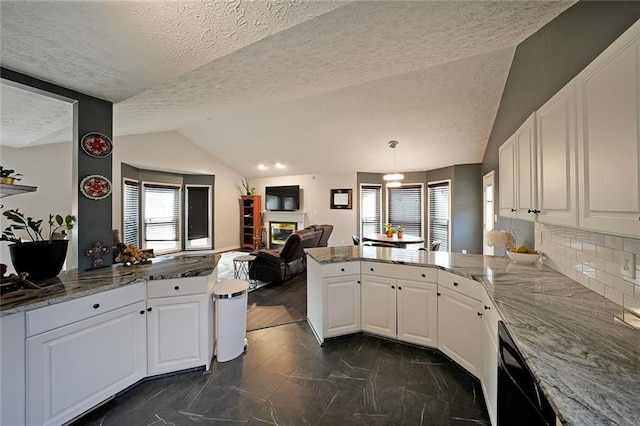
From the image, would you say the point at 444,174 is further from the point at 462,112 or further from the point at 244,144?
the point at 244,144

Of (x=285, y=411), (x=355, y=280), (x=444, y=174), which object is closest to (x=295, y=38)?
(x=355, y=280)

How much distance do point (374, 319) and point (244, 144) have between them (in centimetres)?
557

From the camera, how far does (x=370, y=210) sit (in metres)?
7.81

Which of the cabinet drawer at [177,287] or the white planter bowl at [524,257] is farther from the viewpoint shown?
the white planter bowl at [524,257]

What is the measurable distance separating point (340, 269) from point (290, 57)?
211cm

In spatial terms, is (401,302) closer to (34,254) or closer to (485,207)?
(34,254)

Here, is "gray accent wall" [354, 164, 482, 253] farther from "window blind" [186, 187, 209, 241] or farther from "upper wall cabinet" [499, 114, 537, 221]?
"window blind" [186, 187, 209, 241]

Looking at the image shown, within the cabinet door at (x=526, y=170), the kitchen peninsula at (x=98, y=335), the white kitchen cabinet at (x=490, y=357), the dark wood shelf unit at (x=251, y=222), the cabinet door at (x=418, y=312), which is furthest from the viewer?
the dark wood shelf unit at (x=251, y=222)

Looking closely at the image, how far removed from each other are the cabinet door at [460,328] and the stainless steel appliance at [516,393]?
0.61 m

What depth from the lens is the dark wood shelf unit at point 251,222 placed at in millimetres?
8508

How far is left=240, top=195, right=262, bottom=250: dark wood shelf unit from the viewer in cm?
851

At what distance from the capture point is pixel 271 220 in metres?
8.80

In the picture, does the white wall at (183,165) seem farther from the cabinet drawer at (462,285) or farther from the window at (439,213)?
the cabinet drawer at (462,285)

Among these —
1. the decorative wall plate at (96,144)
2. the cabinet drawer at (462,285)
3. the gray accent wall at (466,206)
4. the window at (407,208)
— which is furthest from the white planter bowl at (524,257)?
the window at (407,208)
